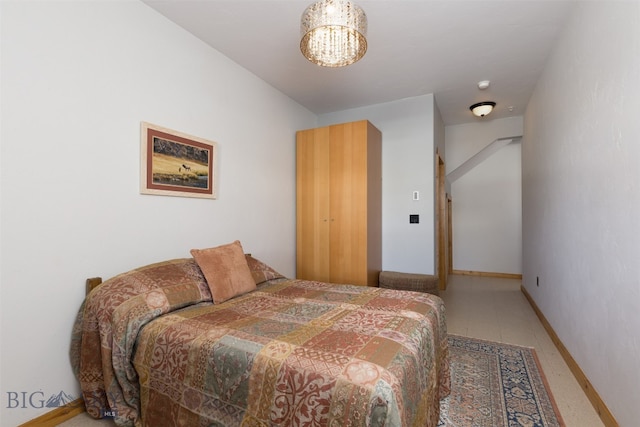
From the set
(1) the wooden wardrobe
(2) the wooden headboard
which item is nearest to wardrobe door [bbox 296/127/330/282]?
(1) the wooden wardrobe

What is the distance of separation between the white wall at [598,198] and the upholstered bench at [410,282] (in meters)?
1.04

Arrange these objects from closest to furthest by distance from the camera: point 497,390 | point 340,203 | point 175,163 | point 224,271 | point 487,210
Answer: point 497,390, point 224,271, point 175,163, point 340,203, point 487,210

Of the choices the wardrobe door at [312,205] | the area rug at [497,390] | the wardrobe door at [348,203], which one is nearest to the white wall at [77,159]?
the wardrobe door at [312,205]

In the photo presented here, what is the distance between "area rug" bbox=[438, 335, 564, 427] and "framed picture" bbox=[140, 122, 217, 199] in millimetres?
2314

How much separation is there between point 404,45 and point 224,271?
2374mm

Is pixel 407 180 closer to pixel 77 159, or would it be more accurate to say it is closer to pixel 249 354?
pixel 249 354

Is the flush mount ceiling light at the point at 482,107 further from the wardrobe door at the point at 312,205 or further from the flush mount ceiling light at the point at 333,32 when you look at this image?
the flush mount ceiling light at the point at 333,32

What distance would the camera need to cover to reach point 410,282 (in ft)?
10.7

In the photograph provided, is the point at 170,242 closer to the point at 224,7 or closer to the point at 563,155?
the point at 224,7

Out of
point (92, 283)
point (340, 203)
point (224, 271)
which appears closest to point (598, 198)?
point (340, 203)

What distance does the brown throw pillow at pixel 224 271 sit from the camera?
1.98 metres

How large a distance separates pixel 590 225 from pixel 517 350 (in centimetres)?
123

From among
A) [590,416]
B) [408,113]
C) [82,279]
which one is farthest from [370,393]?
[408,113]

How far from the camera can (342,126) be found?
134 inches
